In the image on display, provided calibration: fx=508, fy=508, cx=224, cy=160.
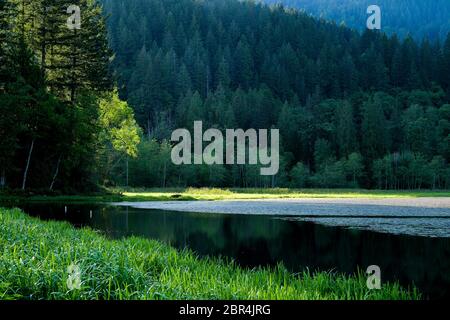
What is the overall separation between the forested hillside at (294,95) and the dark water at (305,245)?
6628cm

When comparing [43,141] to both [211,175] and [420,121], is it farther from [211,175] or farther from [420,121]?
[420,121]

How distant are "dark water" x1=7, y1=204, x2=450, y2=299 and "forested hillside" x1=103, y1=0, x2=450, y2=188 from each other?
6628 centimetres

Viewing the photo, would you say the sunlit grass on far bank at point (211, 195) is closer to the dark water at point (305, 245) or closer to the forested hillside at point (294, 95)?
the forested hillside at point (294, 95)

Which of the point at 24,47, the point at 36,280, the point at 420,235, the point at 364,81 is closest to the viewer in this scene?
the point at 36,280

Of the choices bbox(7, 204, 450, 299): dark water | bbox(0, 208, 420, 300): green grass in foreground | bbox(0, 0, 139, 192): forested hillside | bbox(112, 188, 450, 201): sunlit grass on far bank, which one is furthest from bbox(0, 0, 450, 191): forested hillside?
bbox(0, 208, 420, 300): green grass in foreground

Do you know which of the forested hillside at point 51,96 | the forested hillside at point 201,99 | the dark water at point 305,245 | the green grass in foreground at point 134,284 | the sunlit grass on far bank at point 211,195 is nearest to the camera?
the green grass in foreground at point 134,284

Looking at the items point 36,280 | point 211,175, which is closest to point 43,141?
point 36,280

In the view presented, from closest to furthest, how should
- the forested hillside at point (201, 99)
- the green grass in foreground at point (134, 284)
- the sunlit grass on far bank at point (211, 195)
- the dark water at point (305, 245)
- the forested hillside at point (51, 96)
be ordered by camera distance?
the green grass in foreground at point (134, 284) → the dark water at point (305, 245) → the forested hillside at point (51, 96) → the forested hillside at point (201, 99) → the sunlit grass on far bank at point (211, 195)

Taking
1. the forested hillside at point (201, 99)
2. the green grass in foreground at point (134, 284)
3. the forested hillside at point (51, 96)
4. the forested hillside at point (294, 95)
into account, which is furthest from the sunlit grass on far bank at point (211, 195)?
the green grass in foreground at point (134, 284)

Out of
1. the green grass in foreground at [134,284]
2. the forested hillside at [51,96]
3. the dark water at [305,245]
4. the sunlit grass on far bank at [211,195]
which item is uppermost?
the forested hillside at [51,96]

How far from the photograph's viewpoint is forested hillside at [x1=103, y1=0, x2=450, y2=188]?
4564 inches

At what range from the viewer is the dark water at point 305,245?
48.8ft

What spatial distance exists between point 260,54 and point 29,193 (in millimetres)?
149358

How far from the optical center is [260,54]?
184m
